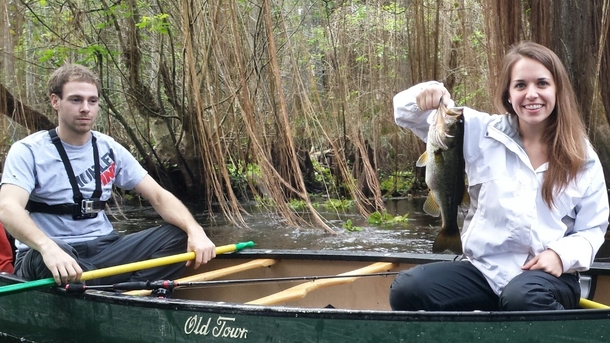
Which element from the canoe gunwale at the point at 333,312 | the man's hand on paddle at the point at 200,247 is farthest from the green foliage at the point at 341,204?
the canoe gunwale at the point at 333,312

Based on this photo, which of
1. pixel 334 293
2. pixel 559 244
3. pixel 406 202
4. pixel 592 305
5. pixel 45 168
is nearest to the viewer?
pixel 559 244

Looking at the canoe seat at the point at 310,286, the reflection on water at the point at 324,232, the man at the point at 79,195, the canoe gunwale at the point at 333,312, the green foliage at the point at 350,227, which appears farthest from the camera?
the green foliage at the point at 350,227

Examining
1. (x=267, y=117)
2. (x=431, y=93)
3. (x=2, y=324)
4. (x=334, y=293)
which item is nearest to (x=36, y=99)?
(x=267, y=117)

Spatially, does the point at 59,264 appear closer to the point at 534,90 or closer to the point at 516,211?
the point at 516,211

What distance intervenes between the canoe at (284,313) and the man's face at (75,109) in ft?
2.77

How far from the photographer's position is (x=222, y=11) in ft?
21.3

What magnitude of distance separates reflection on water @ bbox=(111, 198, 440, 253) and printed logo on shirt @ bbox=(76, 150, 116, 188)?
146 inches

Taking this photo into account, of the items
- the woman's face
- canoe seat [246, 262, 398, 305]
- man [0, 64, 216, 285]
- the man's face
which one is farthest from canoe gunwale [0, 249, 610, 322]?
the man's face

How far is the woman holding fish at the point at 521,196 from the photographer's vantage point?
2.76 meters

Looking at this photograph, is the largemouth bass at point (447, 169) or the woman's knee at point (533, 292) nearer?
the woman's knee at point (533, 292)

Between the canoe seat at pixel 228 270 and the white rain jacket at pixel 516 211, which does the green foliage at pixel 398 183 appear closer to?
the canoe seat at pixel 228 270

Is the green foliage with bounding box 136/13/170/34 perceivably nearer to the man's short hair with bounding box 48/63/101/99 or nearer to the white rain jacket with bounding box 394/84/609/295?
the man's short hair with bounding box 48/63/101/99

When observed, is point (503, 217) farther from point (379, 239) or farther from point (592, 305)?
point (379, 239)

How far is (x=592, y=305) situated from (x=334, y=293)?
1577 millimetres
